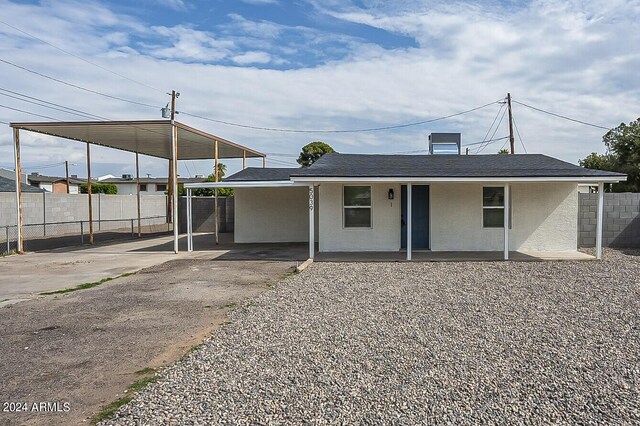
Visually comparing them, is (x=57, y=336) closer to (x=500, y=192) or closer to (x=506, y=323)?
(x=506, y=323)

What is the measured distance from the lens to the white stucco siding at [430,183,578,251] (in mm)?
13180

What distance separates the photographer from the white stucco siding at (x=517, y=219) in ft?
43.2

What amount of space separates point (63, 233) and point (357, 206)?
15.3m

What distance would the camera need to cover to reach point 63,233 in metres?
22.0

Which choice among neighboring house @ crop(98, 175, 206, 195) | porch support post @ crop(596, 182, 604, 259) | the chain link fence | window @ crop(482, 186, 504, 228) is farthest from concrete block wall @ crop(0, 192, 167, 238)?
neighboring house @ crop(98, 175, 206, 195)

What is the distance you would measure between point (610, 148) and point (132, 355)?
26.4 metres

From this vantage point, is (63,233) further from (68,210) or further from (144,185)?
(144,185)

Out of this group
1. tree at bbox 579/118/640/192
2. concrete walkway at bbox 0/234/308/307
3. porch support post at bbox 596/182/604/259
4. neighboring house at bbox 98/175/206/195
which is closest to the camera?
concrete walkway at bbox 0/234/308/307

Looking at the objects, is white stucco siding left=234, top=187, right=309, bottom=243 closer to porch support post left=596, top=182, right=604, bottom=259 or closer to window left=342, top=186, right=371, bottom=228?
window left=342, top=186, right=371, bottom=228

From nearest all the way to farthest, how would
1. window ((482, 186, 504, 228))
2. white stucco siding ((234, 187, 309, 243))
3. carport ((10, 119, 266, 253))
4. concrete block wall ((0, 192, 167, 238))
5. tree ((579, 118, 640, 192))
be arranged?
window ((482, 186, 504, 228))
carport ((10, 119, 266, 253))
white stucco siding ((234, 187, 309, 243))
concrete block wall ((0, 192, 167, 238))
tree ((579, 118, 640, 192))

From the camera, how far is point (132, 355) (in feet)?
16.6

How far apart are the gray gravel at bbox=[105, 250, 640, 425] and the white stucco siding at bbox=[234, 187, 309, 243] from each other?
915cm

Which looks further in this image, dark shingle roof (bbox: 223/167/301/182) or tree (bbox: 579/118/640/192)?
tree (bbox: 579/118/640/192)

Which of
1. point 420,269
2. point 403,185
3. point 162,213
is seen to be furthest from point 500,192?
point 162,213
